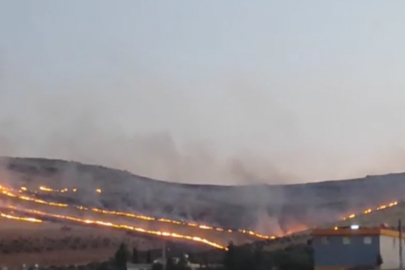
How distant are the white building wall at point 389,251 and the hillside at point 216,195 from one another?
66442 millimetres

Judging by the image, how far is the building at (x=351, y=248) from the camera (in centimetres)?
6256

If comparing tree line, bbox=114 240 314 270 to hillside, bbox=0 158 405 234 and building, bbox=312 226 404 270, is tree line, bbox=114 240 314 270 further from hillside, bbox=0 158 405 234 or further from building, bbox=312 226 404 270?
hillside, bbox=0 158 405 234

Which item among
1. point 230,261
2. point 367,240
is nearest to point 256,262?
point 230,261

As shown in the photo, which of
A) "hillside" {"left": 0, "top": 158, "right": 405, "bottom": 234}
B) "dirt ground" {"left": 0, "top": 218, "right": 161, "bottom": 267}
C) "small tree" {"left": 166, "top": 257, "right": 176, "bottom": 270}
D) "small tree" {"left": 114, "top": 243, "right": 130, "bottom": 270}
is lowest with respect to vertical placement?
"small tree" {"left": 166, "top": 257, "right": 176, "bottom": 270}

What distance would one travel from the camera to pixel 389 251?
64.4 metres

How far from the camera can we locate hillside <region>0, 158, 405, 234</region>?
143m

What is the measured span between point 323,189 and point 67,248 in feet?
287

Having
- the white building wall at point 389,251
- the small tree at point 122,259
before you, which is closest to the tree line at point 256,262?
the small tree at point 122,259

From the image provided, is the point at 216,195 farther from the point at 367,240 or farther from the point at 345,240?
the point at 367,240

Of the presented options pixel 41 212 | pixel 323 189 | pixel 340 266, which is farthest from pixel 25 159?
pixel 340 266

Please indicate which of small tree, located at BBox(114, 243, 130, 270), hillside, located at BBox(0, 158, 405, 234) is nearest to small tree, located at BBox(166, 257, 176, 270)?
small tree, located at BBox(114, 243, 130, 270)

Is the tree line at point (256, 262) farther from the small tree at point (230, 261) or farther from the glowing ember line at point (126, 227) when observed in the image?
the glowing ember line at point (126, 227)

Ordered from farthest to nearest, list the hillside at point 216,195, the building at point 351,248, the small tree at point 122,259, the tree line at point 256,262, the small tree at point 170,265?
the hillside at point 216,195 → the small tree at point 122,259 → the small tree at point 170,265 → the tree line at point 256,262 → the building at point 351,248

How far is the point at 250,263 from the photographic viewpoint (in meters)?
68.3
